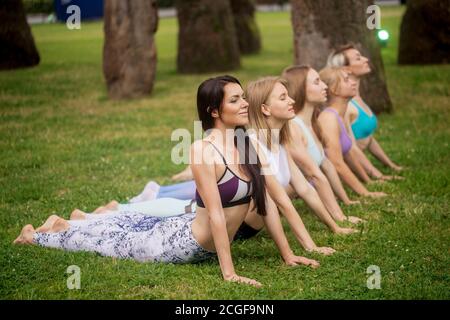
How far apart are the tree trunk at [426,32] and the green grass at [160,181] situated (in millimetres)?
466

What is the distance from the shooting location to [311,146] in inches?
279

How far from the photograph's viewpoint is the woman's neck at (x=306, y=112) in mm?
7035

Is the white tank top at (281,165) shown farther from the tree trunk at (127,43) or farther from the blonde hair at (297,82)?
the tree trunk at (127,43)

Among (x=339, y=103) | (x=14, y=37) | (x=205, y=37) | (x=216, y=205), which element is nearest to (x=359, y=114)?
(x=339, y=103)

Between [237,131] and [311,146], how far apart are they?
168 cm

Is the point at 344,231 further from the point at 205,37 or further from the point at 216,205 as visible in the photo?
the point at 205,37

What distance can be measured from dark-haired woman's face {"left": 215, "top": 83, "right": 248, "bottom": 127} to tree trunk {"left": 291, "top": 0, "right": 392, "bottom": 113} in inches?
220

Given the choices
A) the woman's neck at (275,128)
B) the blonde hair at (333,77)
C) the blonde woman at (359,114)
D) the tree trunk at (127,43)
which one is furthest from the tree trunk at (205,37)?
the woman's neck at (275,128)

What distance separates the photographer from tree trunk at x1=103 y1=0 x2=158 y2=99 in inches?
513

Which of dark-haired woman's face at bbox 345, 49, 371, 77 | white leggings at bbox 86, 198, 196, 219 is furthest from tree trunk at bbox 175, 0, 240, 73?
white leggings at bbox 86, 198, 196, 219

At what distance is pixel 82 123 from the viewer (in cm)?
1153

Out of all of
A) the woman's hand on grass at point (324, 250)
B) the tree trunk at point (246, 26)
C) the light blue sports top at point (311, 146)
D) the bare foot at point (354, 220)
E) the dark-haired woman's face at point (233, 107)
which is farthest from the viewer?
the tree trunk at point (246, 26)

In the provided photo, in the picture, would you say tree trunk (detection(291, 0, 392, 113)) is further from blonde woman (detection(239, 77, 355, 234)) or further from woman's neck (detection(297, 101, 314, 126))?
blonde woman (detection(239, 77, 355, 234))
